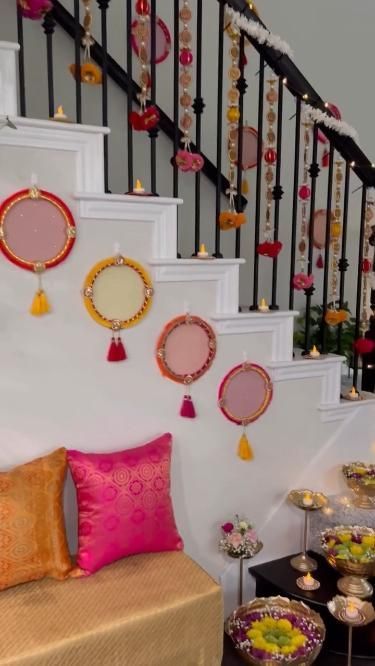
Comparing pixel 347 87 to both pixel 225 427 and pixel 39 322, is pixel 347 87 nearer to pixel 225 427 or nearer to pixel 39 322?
pixel 225 427

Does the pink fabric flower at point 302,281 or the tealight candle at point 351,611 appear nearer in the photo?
the tealight candle at point 351,611

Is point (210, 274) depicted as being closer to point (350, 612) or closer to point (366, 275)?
point (366, 275)

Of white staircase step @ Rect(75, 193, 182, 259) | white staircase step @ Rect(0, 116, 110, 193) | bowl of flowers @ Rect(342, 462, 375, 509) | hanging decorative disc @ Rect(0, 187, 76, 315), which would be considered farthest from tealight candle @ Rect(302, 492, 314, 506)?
white staircase step @ Rect(0, 116, 110, 193)

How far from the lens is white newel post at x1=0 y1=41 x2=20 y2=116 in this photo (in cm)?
175

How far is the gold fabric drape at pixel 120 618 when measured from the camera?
61.8 inches

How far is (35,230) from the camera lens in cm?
188

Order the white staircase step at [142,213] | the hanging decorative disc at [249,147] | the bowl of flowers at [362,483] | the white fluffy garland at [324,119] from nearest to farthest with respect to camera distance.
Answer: the white staircase step at [142,213]
the white fluffy garland at [324,119]
the bowl of flowers at [362,483]
the hanging decorative disc at [249,147]

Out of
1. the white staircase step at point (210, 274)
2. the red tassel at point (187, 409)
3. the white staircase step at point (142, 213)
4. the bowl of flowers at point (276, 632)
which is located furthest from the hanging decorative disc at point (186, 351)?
the bowl of flowers at point (276, 632)

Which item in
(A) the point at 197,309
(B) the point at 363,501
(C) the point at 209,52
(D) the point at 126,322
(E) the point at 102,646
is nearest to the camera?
(E) the point at 102,646

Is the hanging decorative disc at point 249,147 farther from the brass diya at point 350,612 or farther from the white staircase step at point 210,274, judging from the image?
the brass diya at point 350,612

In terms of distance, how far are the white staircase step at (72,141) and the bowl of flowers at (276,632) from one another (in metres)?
1.60

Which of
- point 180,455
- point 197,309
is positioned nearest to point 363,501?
point 180,455

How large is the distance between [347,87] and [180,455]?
2826 mm

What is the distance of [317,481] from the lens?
2.65 meters
